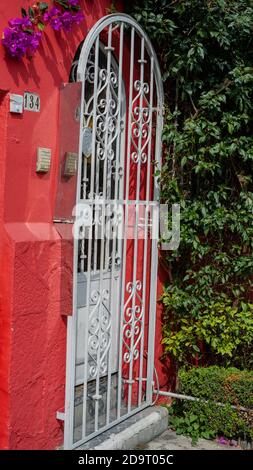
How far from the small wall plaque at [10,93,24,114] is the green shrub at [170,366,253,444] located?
247 cm

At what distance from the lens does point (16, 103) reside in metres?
3.27

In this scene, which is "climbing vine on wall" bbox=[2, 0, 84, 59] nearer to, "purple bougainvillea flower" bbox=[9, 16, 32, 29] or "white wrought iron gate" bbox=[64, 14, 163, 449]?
"purple bougainvillea flower" bbox=[9, 16, 32, 29]

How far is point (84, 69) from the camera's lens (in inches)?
143

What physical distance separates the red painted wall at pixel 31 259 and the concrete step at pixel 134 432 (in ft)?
1.14

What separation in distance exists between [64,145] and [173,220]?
1.31 m

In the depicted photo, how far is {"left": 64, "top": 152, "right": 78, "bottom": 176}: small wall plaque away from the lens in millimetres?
3582

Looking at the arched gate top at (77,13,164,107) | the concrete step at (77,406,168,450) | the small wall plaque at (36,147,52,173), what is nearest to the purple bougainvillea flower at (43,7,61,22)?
the arched gate top at (77,13,164,107)

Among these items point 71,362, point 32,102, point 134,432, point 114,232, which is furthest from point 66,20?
point 134,432

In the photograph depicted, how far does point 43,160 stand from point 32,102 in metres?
0.36

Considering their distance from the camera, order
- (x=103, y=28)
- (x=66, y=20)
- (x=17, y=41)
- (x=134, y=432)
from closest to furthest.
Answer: (x=17, y=41), (x=66, y=20), (x=103, y=28), (x=134, y=432)

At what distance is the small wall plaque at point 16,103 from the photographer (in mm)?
3244

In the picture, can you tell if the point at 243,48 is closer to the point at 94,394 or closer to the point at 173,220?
the point at 173,220

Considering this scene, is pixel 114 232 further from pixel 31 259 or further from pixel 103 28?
pixel 103 28
